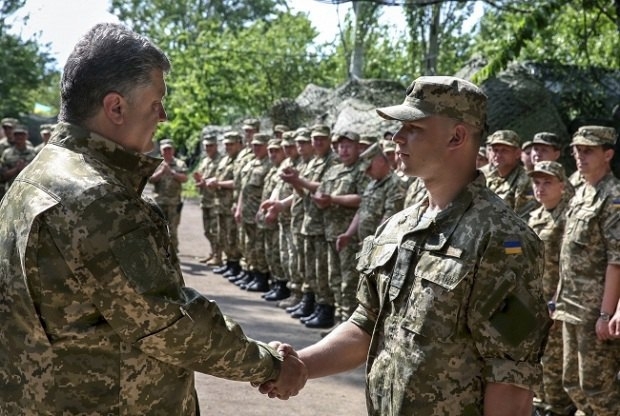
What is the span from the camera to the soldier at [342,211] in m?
8.70

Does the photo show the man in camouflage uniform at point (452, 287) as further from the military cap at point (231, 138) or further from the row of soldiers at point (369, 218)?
the military cap at point (231, 138)

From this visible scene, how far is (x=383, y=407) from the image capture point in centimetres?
288

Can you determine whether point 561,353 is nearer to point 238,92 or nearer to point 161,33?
point 238,92

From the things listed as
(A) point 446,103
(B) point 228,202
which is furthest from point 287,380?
(B) point 228,202

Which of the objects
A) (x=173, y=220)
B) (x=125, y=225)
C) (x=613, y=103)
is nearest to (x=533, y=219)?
(x=125, y=225)

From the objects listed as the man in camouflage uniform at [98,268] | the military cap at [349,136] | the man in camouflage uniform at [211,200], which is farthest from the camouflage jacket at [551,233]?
the man in camouflage uniform at [211,200]

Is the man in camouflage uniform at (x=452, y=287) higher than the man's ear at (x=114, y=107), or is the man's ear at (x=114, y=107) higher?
the man's ear at (x=114, y=107)

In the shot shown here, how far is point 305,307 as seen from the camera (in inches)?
392

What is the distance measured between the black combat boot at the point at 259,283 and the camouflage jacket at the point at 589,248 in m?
6.58

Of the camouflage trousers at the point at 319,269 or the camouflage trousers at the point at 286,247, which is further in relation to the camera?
the camouflage trousers at the point at 286,247

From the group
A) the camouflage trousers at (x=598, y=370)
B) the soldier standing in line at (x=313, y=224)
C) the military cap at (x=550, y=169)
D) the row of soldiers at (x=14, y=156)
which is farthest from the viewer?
the row of soldiers at (x=14, y=156)

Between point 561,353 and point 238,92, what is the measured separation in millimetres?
20782

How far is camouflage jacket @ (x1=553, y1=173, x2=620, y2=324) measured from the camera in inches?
222

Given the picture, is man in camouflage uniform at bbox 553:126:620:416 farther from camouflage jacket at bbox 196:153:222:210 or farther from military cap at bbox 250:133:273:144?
camouflage jacket at bbox 196:153:222:210
